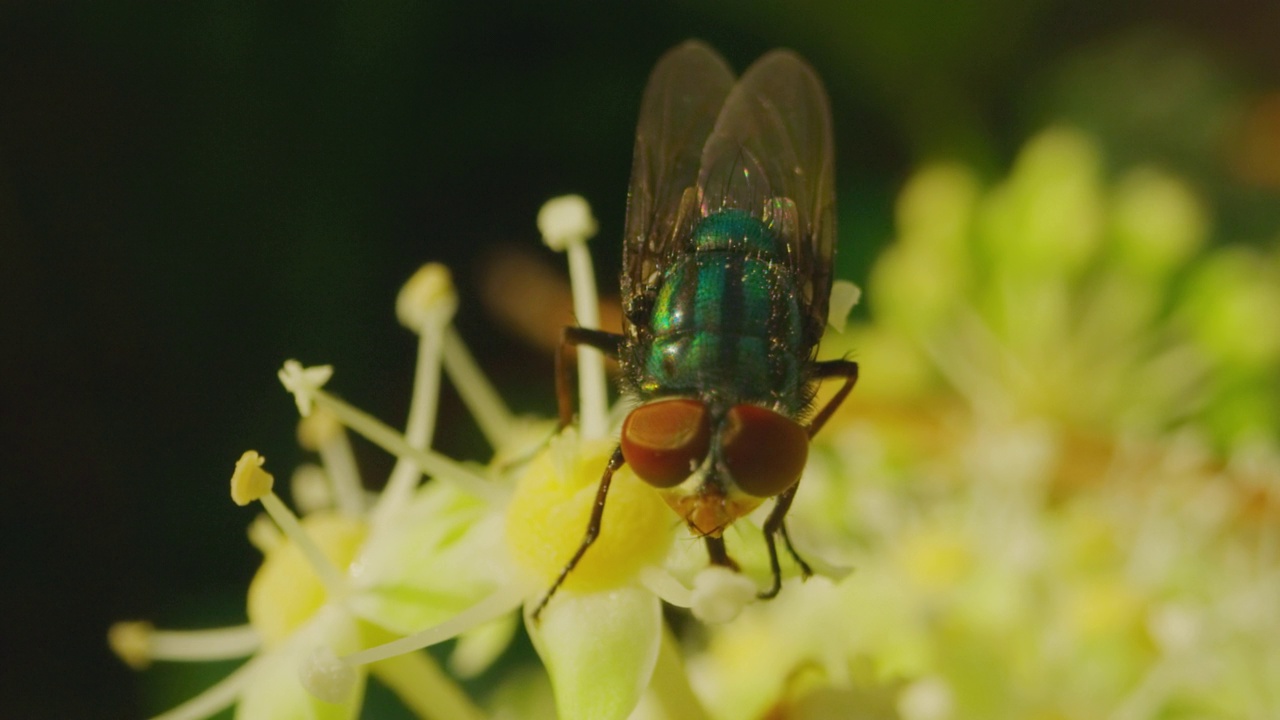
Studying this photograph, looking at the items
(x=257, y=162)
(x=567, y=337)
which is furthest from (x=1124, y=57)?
(x=567, y=337)

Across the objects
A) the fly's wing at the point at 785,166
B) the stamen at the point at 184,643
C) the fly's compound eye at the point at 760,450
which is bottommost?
the stamen at the point at 184,643

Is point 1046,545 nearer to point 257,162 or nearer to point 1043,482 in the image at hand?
point 1043,482

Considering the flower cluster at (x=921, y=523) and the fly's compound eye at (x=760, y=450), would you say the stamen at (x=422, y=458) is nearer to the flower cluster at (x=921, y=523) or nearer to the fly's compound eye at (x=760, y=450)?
the flower cluster at (x=921, y=523)

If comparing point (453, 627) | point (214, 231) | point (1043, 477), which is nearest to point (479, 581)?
point (453, 627)

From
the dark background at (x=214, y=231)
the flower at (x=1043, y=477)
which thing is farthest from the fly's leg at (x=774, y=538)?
the dark background at (x=214, y=231)

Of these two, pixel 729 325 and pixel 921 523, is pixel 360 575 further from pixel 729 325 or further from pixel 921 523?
pixel 921 523

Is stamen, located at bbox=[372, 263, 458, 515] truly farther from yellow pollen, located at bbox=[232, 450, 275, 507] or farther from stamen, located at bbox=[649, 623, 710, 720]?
stamen, located at bbox=[649, 623, 710, 720]

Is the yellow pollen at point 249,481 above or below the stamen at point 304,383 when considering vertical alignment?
below

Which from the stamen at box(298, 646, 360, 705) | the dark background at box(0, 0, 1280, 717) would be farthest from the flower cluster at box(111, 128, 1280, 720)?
the dark background at box(0, 0, 1280, 717)

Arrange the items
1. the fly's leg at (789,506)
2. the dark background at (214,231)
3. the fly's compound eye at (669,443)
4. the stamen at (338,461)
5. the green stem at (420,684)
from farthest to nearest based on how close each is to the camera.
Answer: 1. the dark background at (214,231)
2. the stamen at (338,461)
3. the green stem at (420,684)
4. the fly's leg at (789,506)
5. the fly's compound eye at (669,443)
